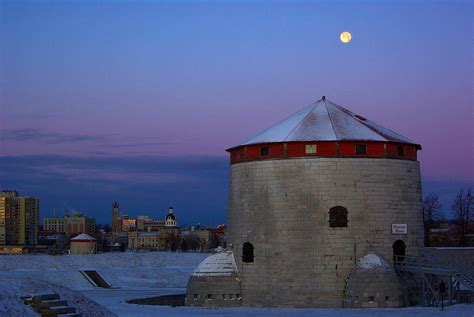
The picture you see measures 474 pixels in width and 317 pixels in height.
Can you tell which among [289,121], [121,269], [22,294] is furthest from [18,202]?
[22,294]

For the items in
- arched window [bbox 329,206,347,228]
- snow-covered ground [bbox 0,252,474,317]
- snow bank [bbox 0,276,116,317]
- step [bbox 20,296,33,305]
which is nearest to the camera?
snow bank [bbox 0,276,116,317]

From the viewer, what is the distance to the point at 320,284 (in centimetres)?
3894

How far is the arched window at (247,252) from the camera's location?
4106 centimetres

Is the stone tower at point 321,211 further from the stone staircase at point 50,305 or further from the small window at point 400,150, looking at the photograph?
the stone staircase at point 50,305

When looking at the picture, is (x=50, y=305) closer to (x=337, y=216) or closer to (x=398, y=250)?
(x=337, y=216)

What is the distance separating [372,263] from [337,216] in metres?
2.62

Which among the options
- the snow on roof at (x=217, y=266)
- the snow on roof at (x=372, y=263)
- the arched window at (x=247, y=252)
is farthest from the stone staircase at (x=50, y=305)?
the arched window at (x=247, y=252)

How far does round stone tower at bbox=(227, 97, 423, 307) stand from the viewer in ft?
128

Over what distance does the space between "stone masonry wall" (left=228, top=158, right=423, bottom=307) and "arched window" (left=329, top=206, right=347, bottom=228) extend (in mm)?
195

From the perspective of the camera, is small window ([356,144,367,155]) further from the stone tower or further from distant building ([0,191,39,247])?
distant building ([0,191,39,247])

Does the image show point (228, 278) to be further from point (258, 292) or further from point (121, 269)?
point (121, 269)

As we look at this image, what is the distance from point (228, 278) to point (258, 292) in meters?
1.61

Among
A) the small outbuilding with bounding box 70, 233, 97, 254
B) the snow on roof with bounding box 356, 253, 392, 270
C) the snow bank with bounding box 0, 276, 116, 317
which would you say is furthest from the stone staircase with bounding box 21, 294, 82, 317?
the small outbuilding with bounding box 70, 233, 97, 254

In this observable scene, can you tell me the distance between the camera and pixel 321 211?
3928 centimetres
